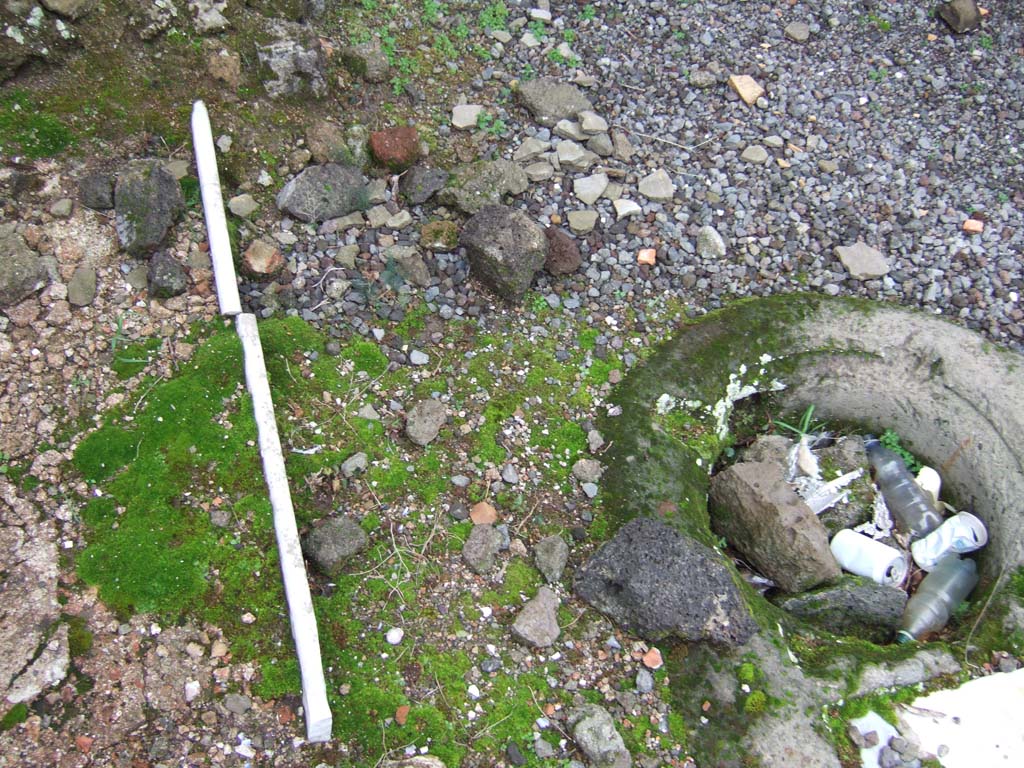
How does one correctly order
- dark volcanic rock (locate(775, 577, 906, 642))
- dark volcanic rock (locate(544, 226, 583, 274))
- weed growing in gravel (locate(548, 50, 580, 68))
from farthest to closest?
1. weed growing in gravel (locate(548, 50, 580, 68))
2. dark volcanic rock (locate(544, 226, 583, 274))
3. dark volcanic rock (locate(775, 577, 906, 642))

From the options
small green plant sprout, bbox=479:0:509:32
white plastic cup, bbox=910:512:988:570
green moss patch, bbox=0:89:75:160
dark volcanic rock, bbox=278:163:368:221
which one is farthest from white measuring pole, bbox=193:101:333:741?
white plastic cup, bbox=910:512:988:570

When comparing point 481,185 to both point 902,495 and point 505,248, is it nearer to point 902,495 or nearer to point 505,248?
point 505,248

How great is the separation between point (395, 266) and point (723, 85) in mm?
2359

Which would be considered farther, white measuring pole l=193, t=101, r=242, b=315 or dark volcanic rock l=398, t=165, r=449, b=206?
dark volcanic rock l=398, t=165, r=449, b=206

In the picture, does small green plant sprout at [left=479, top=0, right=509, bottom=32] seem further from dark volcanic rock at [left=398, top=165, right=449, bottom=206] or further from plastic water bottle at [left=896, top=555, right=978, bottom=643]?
plastic water bottle at [left=896, top=555, right=978, bottom=643]

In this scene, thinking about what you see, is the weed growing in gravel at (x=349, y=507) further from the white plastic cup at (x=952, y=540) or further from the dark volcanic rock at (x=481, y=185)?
the white plastic cup at (x=952, y=540)

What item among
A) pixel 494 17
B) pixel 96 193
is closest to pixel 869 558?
pixel 494 17

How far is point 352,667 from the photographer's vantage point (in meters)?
2.67

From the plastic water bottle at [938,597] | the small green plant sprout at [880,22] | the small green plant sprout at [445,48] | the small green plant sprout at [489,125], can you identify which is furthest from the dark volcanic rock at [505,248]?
the small green plant sprout at [880,22]

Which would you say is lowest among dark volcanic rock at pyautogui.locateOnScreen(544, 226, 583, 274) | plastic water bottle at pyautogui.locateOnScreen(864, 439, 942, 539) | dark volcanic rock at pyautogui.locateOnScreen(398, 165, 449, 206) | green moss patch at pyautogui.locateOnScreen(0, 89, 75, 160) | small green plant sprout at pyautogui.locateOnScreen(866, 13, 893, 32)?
plastic water bottle at pyautogui.locateOnScreen(864, 439, 942, 539)

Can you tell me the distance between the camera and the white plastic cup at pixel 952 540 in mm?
3506

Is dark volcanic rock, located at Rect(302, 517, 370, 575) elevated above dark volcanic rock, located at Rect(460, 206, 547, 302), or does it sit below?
below

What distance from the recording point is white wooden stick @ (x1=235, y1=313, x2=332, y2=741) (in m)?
2.50

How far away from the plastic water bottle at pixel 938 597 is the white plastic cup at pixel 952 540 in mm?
37
